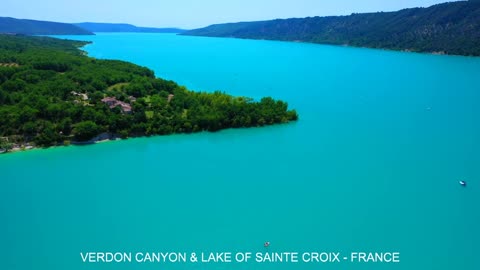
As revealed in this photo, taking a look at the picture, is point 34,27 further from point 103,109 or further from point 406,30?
point 103,109

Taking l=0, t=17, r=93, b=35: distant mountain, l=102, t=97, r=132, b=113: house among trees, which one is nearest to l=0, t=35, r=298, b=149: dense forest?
l=102, t=97, r=132, b=113: house among trees

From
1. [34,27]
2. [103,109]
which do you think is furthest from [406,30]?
[34,27]

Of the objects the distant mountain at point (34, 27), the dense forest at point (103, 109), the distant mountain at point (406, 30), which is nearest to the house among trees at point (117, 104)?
the dense forest at point (103, 109)

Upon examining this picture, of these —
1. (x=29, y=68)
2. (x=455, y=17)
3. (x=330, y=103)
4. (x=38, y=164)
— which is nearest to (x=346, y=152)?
(x=330, y=103)

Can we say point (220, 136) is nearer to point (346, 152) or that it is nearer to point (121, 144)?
point (121, 144)

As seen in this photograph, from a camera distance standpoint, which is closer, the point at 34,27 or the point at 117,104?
the point at 117,104

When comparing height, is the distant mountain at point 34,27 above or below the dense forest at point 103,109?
above

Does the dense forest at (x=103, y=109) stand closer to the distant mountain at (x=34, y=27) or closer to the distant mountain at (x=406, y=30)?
the distant mountain at (x=406, y=30)
